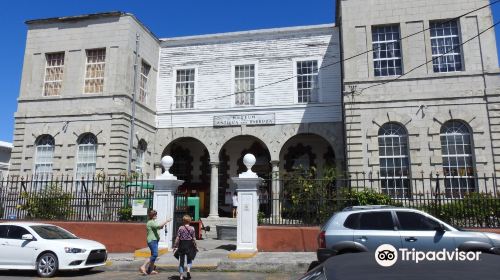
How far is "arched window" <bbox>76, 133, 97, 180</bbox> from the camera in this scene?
2053 centimetres

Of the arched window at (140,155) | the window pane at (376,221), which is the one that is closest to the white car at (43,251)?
the window pane at (376,221)

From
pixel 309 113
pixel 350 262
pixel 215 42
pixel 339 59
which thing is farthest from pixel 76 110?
pixel 350 262

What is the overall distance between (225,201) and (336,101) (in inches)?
333

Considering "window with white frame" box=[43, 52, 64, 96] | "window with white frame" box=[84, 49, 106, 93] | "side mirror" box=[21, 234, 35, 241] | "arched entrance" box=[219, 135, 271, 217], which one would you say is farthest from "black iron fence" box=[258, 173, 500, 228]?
"window with white frame" box=[43, 52, 64, 96]

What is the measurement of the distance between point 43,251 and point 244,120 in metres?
12.9

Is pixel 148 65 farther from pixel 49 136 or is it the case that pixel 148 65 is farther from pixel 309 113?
pixel 309 113

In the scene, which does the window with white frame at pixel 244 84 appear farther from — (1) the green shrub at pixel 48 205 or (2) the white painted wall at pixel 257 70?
(1) the green shrub at pixel 48 205

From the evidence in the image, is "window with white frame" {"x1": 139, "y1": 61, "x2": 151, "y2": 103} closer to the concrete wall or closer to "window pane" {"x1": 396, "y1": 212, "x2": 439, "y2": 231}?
the concrete wall

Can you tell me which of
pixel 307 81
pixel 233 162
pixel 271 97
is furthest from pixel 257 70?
pixel 233 162

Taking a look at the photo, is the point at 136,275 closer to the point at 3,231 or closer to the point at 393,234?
the point at 3,231

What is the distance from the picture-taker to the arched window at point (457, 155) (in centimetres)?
1738

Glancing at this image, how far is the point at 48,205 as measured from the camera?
15828 millimetres

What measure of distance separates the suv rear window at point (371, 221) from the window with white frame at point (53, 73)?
1780 centimetres

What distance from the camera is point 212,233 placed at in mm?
18703
